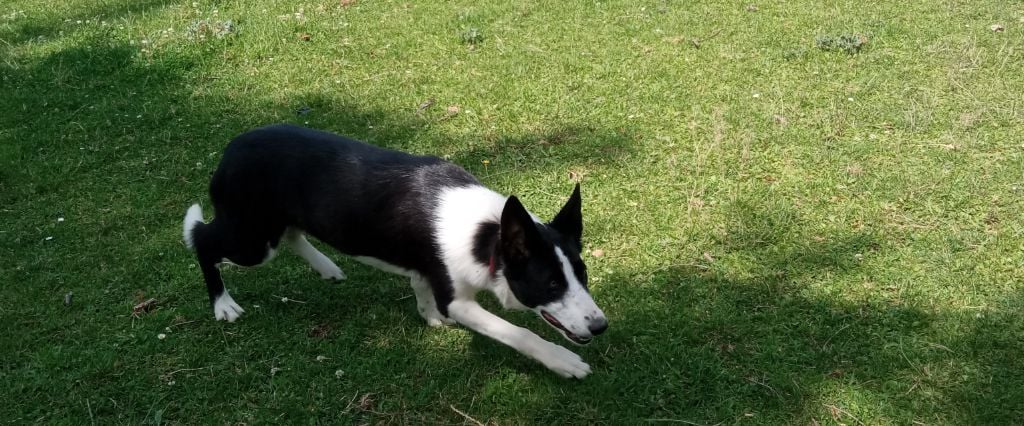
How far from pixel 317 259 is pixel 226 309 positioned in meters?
0.55

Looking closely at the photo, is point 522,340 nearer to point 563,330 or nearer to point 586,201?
point 563,330

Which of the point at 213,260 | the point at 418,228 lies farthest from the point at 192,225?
Answer: the point at 418,228

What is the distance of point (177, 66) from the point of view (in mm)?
7367

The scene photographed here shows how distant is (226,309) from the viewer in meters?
4.45

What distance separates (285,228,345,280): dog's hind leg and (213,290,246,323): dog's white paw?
0.44 meters

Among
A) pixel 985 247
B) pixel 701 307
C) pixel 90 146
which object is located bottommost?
pixel 90 146

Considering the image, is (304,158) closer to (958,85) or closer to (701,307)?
(701,307)

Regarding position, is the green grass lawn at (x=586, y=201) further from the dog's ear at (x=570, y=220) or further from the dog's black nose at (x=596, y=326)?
the dog's ear at (x=570, y=220)

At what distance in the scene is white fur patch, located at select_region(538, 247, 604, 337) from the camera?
3408mm

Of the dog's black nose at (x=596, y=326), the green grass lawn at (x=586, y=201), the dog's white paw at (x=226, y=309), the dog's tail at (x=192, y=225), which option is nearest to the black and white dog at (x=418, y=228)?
the dog's black nose at (x=596, y=326)

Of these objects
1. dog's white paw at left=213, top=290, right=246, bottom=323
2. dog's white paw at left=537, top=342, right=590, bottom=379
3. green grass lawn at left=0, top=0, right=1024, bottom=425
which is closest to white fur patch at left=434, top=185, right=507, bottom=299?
dog's white paw at left=537, top=342, right=590, bottom=379

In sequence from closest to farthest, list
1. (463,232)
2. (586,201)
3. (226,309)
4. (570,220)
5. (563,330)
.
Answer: (563,330) < (570,220) < (463,232) < (226,309) < (586,201)

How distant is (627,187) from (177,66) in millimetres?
4401

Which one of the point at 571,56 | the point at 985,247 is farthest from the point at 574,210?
the point at 571,56
